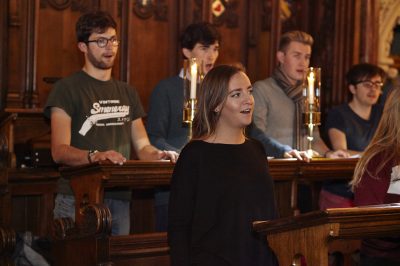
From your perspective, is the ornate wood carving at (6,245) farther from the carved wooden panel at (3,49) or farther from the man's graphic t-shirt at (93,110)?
the carved wooden panel at (3,49)

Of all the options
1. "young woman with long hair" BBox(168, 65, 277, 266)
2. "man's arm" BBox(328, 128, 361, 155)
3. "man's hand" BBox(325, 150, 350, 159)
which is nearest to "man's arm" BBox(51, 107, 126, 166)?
"young woman with long hair" BBox(168, 65, 277, 266)

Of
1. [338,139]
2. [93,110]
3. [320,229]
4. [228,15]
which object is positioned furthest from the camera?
[228,15]

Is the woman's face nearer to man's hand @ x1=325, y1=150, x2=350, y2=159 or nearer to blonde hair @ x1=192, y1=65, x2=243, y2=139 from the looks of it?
blonde hair @ x1=192, y1=65, x2=243, y2=139

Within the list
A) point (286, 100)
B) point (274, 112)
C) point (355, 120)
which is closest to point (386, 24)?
point (355, 120)

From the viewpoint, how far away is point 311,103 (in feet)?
16.4

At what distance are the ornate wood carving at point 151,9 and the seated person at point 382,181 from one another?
3.61 meters

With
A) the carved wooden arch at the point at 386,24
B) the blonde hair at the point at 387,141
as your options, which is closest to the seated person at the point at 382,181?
the blonde hair at the point at 387,141

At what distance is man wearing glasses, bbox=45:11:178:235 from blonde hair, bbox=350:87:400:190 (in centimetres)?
108

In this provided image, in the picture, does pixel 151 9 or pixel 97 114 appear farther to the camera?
pixel 151 9

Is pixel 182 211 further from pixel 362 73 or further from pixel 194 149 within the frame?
pixel 362 73

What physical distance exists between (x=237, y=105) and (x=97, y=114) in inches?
50.0

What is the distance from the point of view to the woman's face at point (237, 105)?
347 cm

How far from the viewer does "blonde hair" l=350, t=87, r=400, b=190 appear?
144 inches

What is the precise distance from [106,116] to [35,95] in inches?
69.1
